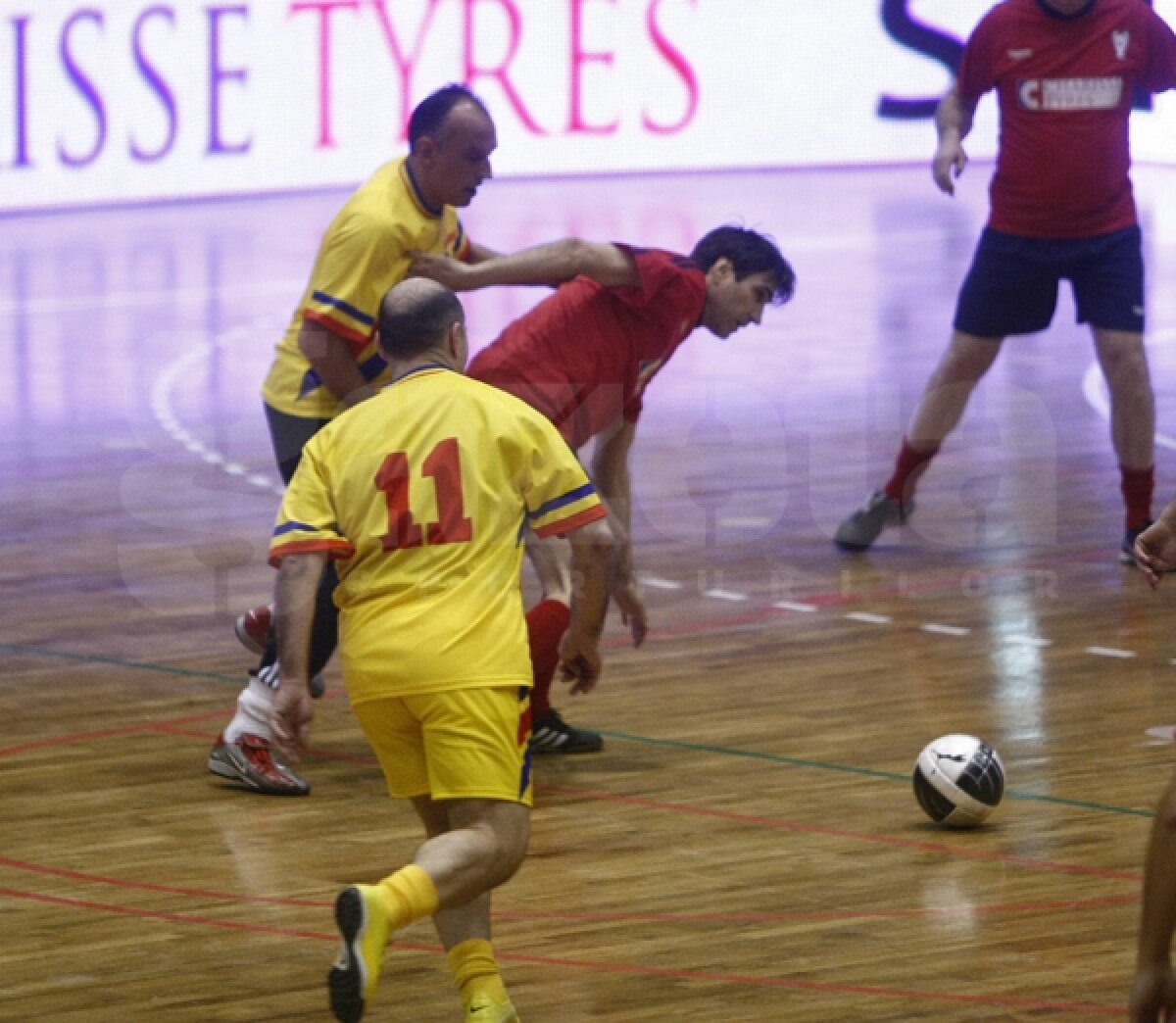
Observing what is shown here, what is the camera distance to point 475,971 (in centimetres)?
469

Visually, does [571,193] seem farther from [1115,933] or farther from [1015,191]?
[1115,933]

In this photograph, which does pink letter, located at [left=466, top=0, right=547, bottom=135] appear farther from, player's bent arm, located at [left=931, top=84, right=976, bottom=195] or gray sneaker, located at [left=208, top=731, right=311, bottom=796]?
gray sneaker, located at [left=208, top=731, right=311, bottom=796]

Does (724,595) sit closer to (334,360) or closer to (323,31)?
(334,360)

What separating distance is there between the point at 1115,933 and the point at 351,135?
18745mm

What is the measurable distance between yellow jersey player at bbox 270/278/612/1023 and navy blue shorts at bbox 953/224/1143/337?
4.89 meters

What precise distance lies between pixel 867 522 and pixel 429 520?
5.32 metres

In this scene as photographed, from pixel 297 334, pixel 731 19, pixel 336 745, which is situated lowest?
pixel 336 745

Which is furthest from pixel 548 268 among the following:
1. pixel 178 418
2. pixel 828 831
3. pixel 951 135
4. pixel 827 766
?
pixel 178 418

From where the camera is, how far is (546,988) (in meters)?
5.04

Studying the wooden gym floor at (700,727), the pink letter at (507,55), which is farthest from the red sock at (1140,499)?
the pink letter at (507,55)

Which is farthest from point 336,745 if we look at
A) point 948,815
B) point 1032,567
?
point 1032,567

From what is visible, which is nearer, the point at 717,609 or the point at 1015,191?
the point at 717,609

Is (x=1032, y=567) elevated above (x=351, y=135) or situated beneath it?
situated beneath

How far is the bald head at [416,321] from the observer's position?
4.94m
